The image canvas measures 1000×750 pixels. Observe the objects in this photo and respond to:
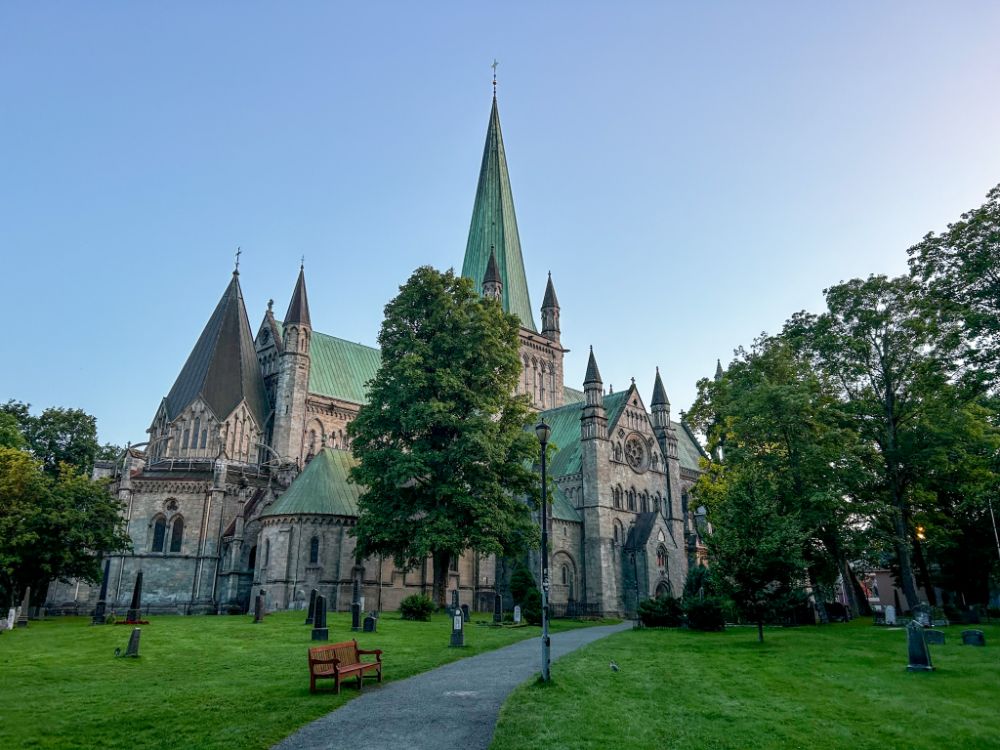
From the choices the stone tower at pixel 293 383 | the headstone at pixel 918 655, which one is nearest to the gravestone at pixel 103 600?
the stone tower at pixel 293 383

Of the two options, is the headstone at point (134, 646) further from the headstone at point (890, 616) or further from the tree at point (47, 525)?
the headstone at point (890, 616)

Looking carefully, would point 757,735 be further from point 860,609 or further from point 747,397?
point 860,609

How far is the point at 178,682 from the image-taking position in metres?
14.2

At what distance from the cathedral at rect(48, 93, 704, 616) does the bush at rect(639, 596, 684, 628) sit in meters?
11.7

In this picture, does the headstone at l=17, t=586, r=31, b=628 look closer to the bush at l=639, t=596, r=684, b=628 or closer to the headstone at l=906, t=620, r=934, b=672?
the bush at l=639, t=596, r=684, b=628

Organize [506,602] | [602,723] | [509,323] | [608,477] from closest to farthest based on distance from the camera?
[602,723] < [509,323] < [506,602] < [608,477]

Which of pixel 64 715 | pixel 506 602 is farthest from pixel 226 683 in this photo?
pixel 506 602

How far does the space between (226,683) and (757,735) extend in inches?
393

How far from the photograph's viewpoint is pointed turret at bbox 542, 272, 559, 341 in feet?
234

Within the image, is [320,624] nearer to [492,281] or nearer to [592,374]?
[592,374]

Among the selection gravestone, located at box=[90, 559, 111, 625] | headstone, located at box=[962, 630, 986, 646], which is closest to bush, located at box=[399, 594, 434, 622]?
gravestone, located at box=[90, 559, 111, 625]

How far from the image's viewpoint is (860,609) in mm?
44969

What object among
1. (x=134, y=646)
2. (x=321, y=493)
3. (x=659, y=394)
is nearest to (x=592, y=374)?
(x=659, y=394)

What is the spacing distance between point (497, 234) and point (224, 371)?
31682 millimetres
